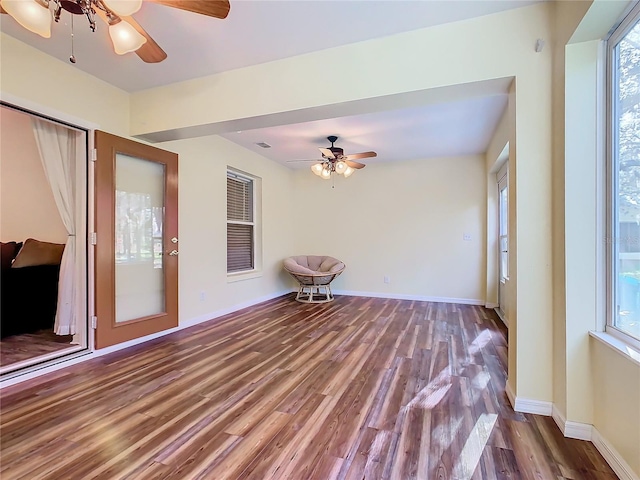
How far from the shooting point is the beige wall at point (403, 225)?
529 centimetres

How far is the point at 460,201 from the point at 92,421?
5.49 m

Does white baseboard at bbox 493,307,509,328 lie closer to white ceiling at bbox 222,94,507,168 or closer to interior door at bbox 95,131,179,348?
white ceiling at bbox 222,94,507,168

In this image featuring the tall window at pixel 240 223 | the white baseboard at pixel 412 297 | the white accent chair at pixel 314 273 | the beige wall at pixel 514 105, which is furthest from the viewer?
the white accent chair at pixel 314 273

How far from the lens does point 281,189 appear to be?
6.09 metres

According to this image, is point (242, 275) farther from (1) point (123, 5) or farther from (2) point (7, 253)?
(1) point (123, 5)

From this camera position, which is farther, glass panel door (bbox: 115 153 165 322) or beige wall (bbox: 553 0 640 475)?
glass panel door (bbox: 115 153 165 322)

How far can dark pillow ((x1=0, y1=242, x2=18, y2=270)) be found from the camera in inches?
141

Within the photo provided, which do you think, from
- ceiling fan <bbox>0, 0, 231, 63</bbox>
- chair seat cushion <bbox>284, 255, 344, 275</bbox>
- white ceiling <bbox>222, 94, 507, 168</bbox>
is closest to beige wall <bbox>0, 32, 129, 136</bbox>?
ceiling fan <bbox>0, 0, 231, 63</bbox>

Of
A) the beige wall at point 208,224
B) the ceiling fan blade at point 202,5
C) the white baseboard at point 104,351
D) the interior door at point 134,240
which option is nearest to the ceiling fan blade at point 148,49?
the ceiling fan blade at point 202,5

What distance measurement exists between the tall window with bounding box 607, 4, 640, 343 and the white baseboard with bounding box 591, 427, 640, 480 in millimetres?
550

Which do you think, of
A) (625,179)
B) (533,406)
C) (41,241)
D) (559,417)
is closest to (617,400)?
(559,417)

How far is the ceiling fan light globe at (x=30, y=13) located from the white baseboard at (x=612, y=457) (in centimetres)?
339

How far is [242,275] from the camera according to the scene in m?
4.95

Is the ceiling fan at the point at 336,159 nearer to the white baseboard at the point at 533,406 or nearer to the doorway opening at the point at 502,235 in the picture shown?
the doorway opening at the point at 502,235
